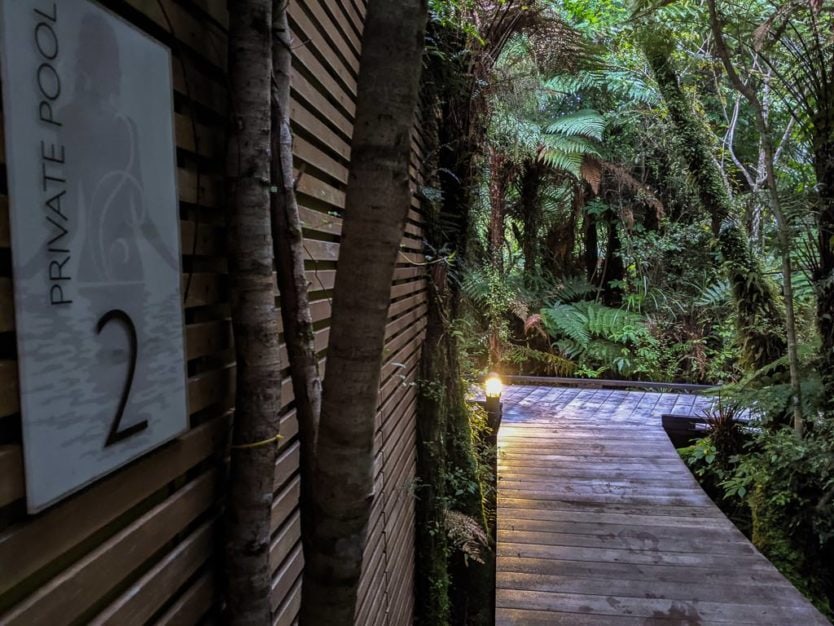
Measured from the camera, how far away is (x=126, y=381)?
0.99 m

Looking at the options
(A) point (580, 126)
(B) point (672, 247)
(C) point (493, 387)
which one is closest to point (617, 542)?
(C) point (493, 387)

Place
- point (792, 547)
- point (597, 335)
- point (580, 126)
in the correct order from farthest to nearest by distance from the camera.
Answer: point (597, 335) → point (580, 126) → point (792, 547)

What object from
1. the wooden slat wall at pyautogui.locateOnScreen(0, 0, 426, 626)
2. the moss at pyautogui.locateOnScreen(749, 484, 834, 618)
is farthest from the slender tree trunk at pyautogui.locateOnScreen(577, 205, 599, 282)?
the wooden slat wall at pyautogui.locateOnScreen(0, 0, 426, 626)

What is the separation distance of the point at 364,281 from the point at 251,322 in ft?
1.33

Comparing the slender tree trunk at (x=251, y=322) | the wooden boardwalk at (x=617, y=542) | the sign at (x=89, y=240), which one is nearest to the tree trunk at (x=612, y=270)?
the wooden boardwalk at (x=617, y=542)

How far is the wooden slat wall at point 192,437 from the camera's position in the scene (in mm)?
787

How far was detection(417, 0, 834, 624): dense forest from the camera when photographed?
398cm

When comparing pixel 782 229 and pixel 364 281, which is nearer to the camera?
pixel 364 281

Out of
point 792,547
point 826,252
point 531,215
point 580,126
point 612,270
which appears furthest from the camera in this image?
point 612,270

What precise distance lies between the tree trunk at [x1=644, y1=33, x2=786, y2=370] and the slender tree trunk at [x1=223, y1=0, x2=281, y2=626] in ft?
17.3

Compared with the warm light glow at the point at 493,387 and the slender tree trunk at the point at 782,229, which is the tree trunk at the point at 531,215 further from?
the slender tree trunk at the point at 782,229

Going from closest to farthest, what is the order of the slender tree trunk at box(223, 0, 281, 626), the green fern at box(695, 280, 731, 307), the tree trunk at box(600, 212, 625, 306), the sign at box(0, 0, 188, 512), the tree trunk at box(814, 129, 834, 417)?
the sign at box(0, 0, 188, 512), the slender tree trunk at box(223, 0, 281, 626), the tree trunk at box(814, 129, 834, 417), the green fern at box(695, 280, 731, 307), the tree trunk at box(600, 212, 625, 306)

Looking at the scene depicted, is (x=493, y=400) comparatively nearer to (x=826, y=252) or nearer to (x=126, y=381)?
(x=826, y=252)

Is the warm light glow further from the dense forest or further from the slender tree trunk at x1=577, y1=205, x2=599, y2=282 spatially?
the slender tree trunk at x1=577, y1=205, x2=599, y2=282
